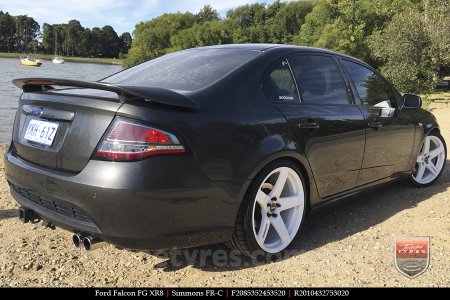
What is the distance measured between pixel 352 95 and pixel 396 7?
46606 mm

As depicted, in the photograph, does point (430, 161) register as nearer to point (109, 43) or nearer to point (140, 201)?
point (140, 201)

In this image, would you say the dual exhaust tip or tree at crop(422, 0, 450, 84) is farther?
tree at crop(422, 0, 450, 84)

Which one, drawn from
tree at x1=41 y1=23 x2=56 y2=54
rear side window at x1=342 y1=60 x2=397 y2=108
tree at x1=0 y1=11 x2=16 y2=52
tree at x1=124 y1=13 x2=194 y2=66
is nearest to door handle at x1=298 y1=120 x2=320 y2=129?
rear side window at x1=342 y1=60 x2=397 y2=108

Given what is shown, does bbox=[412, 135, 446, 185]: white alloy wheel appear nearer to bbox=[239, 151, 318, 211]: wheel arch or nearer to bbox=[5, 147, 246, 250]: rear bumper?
bbox=[239, 151, 318, 211]: wheel arch

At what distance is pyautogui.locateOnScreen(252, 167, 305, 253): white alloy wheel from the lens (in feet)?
9.78

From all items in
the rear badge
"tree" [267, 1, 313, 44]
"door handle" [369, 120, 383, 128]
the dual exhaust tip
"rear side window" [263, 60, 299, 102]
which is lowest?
the dual exhaust tip

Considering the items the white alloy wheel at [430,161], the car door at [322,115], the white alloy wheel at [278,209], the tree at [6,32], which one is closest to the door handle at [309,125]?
the car door at [322,115]

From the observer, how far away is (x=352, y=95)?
3.82m

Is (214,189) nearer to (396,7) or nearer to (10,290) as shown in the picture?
(10,290)

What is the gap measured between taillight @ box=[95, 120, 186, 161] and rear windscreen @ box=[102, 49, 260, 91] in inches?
21.0

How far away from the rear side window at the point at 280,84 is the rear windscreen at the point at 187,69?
0.67 ft

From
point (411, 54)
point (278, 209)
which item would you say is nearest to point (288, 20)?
point (411, 54)

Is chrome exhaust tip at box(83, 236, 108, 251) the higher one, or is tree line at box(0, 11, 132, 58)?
tree line at box(0, 11, 132, 58)

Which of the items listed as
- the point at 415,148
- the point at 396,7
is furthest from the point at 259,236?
the point at 396,7
